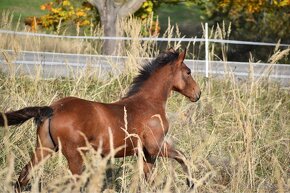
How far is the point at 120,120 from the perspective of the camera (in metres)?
6.41

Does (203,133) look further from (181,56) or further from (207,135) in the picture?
(181,56)

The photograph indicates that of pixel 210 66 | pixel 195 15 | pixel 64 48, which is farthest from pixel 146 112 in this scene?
pixel 195 15

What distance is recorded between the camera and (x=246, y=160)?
6.52 m

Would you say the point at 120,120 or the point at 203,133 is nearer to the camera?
the point at 120,120

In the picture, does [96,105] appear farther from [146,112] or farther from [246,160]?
[246,160]

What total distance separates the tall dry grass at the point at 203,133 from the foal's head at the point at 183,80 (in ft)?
1.18

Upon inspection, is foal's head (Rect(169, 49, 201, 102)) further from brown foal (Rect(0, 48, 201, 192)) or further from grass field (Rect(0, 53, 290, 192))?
grass field (Rect(0, 53, 290, 192))

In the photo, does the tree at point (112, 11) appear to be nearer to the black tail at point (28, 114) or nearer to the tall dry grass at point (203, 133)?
the tall dry grass at point (203, 133)

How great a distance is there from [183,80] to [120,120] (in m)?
1.29

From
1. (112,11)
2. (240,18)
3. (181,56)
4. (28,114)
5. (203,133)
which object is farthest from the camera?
(240,18)

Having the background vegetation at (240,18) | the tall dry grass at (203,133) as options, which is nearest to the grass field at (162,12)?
the background vegetation at (240,18)

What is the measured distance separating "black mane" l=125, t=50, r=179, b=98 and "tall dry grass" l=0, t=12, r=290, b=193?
0.75m

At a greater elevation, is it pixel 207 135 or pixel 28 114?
pixel 28 114

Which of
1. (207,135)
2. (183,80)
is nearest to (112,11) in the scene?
(183,80)
